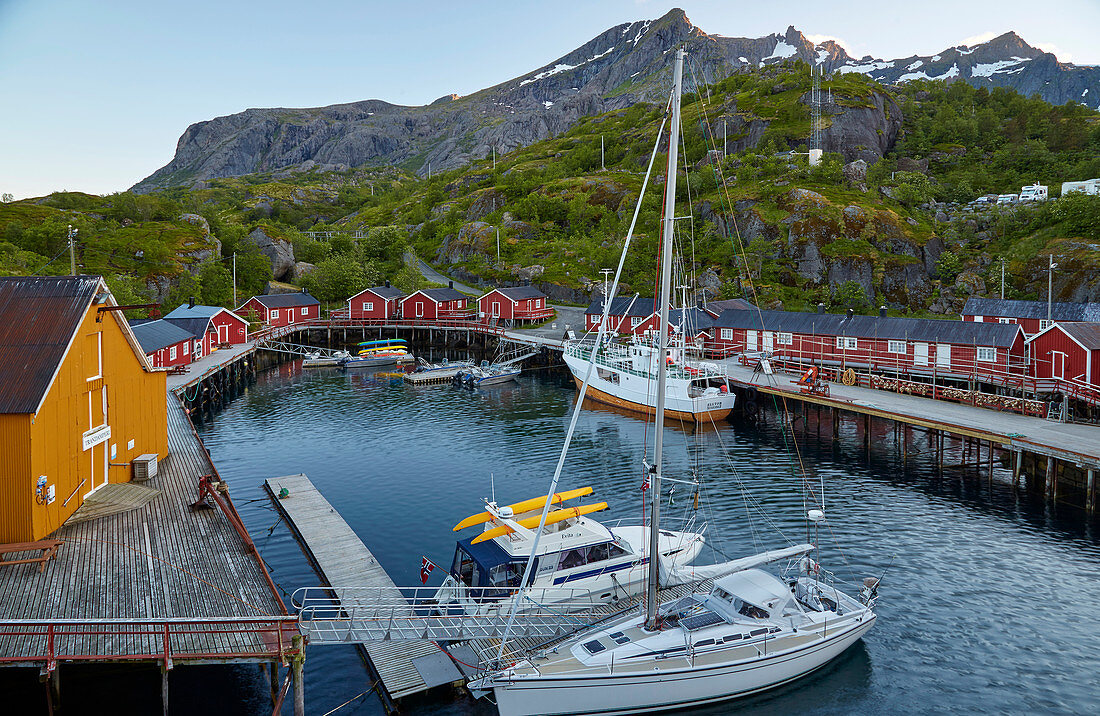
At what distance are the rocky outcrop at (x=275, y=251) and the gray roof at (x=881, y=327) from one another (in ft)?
251

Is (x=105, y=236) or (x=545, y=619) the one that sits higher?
(x=105, y=236)

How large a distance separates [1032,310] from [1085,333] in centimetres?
1895

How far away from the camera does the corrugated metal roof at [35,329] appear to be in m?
21.0

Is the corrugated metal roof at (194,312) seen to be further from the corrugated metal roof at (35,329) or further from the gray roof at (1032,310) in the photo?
the gray roof at (1032,310)

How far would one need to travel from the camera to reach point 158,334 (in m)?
58.1

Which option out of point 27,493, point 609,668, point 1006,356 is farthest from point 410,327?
point 609,668

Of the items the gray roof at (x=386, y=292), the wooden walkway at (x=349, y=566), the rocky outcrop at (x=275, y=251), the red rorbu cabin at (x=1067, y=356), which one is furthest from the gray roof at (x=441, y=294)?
the red rorbu cabin at (x=1067, y=356)

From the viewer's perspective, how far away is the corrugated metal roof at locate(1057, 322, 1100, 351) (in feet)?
137

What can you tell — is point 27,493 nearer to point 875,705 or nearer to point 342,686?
point 342,686

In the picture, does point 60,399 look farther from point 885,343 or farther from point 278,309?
point 278,309

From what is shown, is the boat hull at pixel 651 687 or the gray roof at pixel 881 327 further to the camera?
the gray roof at pixel 881 327

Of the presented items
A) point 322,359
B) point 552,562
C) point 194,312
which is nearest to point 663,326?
point 552,562

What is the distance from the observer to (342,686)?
18.5 m

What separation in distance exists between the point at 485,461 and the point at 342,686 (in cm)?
2290
